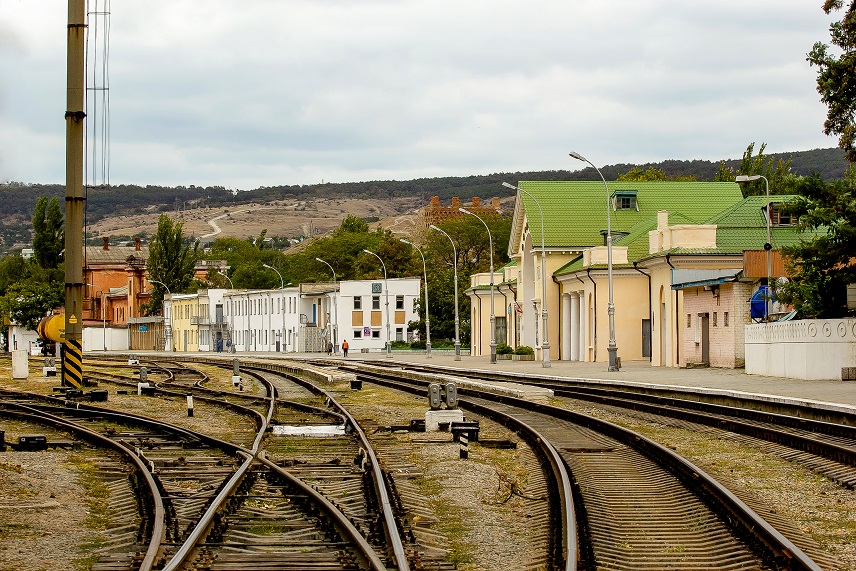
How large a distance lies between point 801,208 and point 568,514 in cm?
3041

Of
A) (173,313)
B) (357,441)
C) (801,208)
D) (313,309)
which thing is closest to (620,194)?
(801,208)

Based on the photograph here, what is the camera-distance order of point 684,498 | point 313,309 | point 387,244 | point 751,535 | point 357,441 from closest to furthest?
1. point 751,535
2. point 684,498
3. point 357,441
4. point 313,309
5. point 387,244

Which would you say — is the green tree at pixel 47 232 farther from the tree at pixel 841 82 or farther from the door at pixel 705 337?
the tree at pixel 841 82

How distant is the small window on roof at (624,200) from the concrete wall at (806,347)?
34025mm

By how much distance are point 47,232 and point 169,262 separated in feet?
44.0

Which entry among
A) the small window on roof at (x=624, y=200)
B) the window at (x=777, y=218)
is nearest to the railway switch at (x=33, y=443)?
the window at (x=777, y=218)

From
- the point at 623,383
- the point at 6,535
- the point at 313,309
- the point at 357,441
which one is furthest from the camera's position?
the point at 313,309

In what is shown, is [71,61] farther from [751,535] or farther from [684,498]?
[751,535]

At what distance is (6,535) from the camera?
1126 centimetres

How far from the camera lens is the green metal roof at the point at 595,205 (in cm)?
7288

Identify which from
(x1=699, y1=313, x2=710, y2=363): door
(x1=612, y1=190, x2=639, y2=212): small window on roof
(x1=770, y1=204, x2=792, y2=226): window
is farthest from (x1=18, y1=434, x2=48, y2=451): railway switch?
(x1=612, y1=190, x2=639, y2=212): small window on roof

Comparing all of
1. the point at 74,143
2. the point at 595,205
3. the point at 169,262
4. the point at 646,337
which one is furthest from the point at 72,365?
the point at 169,262

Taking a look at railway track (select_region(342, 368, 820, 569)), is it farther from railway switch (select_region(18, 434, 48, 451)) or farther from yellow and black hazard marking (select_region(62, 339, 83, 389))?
yellow and black hazard marking (select_region(62, 339, 83, 389))

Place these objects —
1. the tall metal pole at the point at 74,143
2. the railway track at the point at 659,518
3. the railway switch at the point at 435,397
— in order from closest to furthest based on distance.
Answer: the railway track at the point at 659,518 → the railway switch at the point at 435,397 → the tall metal pole at the point at 74,143
